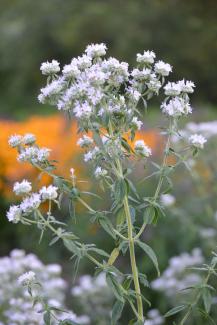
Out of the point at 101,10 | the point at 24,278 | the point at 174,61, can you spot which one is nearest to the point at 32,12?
the point at 101,10

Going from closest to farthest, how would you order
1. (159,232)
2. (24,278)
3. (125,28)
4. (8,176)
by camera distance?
(24,278), (159,232), (8,176), (125,28)

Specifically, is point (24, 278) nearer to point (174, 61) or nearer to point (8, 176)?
point (8, 176)

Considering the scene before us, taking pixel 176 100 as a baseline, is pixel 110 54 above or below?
above

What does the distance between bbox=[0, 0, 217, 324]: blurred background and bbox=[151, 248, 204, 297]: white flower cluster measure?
0.48 feet

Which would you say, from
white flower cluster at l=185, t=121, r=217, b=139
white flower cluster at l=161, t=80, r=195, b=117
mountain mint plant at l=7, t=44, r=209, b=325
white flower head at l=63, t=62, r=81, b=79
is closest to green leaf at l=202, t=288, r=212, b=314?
mountain mint plant at l=7, t=44, r=209, b=325

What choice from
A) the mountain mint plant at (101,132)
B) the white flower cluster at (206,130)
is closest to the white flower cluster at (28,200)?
the mountain mint plant at (101,132)

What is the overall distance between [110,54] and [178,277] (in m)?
9.59

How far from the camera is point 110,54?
1294cm

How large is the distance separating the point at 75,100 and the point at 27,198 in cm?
30

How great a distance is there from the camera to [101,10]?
12.9m

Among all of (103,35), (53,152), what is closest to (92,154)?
(53,152)

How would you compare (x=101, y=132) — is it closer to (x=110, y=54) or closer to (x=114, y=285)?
(x=114, y=285)

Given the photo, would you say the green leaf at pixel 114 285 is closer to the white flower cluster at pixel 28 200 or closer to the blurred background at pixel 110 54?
the white flower cluster at pixel 28 200

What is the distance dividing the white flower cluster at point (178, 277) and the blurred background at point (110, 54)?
14 centimetres
